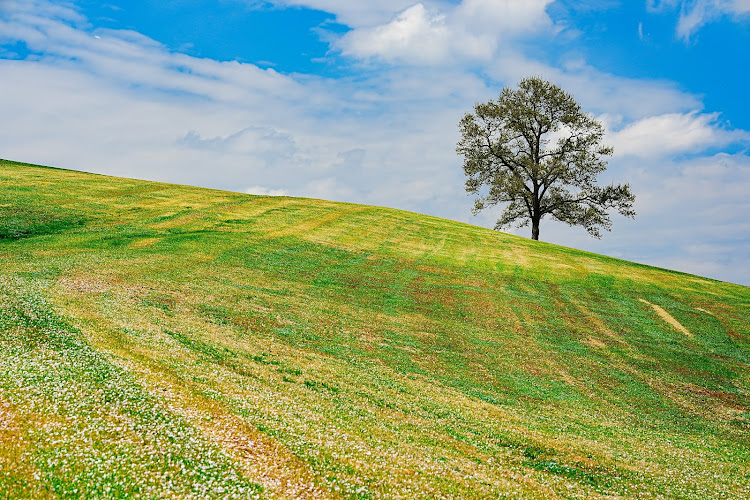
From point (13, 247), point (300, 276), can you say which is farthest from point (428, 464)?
point (13, 247)

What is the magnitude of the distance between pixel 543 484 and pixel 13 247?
155 ft

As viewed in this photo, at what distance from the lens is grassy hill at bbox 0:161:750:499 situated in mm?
14633

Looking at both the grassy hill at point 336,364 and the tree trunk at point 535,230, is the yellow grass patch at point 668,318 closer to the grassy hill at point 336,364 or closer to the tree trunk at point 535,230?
the grassy hill at point 336,364

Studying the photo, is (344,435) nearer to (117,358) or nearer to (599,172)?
(117,358)

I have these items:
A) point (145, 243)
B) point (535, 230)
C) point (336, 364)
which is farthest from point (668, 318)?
point (145, 243)

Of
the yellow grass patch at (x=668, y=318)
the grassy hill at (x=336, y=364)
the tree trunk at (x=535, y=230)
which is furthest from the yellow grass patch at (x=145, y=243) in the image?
the tree trunk at (x=535, y=230)

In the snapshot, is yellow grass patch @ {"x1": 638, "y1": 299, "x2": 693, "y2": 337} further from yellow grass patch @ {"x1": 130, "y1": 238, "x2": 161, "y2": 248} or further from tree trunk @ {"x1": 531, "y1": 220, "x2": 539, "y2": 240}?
yellow grass patch @ {"x1": 130, "y1": 238, "x2": 161, "y2": 248}

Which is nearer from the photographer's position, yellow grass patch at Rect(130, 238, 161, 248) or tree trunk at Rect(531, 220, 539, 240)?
yellow grass patch at Rect(130, 238, 161, 248)

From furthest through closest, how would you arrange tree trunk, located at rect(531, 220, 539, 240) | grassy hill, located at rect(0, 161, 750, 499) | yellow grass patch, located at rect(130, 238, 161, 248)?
tree trunk, located at rect(531, 220, 539, 240), yellow grass patch, located at rect(130, 238, 161, 248), grassy hill, located at rect(0, 161, 750, 499)

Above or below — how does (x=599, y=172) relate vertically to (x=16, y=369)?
above

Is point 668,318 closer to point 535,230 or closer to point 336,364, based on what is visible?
point 336,364

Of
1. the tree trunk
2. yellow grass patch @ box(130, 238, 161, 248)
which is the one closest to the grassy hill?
yellow grass patch @ box(130, 238, 161, 248)

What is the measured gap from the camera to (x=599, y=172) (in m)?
85.8

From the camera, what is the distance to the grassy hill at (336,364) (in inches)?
576
